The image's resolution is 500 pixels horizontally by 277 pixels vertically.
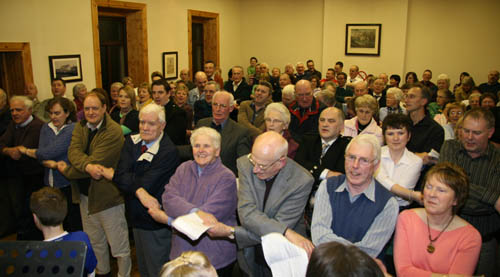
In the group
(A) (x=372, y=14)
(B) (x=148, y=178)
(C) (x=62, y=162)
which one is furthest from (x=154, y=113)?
(A) (x=372, y=14)

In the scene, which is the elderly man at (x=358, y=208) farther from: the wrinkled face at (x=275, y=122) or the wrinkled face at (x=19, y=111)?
the wrinkled face at (x=19, y=111)

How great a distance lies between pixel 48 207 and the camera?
2.63 meters

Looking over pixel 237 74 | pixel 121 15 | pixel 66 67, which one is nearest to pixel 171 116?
pixel 66 67

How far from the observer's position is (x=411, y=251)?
94.9 inches

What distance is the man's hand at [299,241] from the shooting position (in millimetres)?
2455

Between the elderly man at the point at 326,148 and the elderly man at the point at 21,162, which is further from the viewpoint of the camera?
the elderly man at the point at 21,162

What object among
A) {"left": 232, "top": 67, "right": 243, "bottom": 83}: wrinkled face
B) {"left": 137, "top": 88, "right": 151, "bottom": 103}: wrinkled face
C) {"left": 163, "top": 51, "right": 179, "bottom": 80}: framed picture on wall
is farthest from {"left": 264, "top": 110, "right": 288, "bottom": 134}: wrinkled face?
{"left": 163, "top": 51, "right": 179, "bottom": 80}: framed picture on wall

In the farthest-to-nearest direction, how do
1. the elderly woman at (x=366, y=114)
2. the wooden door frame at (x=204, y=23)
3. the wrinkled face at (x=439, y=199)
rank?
the wooden door frame at (x=204, y=23) < the elderly woman at (x=366, y=114) < the wrinkled face at (x=439, y=199)

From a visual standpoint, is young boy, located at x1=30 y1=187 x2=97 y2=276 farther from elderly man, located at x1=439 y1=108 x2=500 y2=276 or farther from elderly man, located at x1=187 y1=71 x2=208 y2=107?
elderly man, located at x1=187 y1=71 x2=208 y2=107

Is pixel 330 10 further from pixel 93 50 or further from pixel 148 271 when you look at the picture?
pixel 148 271

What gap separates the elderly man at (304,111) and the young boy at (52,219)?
10.4 feet

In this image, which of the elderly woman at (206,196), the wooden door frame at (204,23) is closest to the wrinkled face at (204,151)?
the elderly woman at (206,196)

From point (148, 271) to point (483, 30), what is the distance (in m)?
12.3

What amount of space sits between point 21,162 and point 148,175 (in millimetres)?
1983
